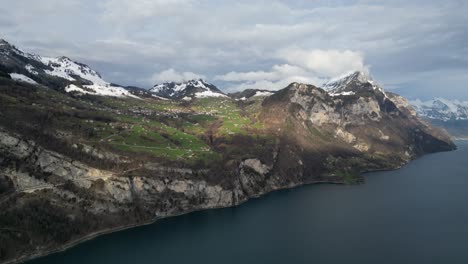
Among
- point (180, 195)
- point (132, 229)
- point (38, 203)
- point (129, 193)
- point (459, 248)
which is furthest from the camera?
point (180, 195)

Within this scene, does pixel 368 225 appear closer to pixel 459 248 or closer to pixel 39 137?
pixel 459 248

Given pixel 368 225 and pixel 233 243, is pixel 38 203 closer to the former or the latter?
pixel 233 243

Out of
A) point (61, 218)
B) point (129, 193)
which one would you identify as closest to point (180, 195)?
point (129, 193)

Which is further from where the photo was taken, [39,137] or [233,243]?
[39,137]

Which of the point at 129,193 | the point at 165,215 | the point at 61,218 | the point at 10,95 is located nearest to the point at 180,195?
the point at 165,215

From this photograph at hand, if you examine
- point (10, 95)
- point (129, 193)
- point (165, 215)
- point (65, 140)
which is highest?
point (10, 95)

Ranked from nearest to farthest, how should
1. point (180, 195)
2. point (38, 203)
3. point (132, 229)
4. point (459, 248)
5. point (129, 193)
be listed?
point (459, 248) < point (38, 203) < point (132, 229) < point (129, 193) < point (180, 195)

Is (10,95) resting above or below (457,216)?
above
